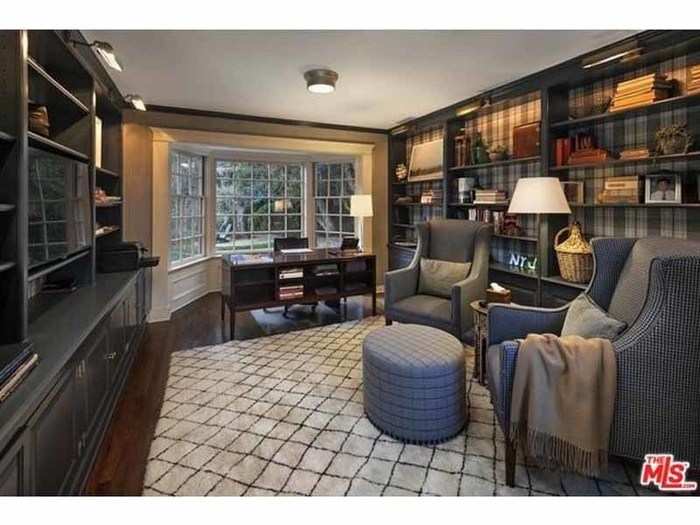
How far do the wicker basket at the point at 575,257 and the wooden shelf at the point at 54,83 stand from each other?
3544 millimetres

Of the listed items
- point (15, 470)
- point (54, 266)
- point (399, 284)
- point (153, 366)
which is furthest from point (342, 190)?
point (15, 470)

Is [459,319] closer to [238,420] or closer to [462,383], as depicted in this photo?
[462,383]

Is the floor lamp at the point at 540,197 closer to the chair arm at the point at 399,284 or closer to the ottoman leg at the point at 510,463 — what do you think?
the chair arm at the point at 399,284

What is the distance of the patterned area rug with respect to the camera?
187cm

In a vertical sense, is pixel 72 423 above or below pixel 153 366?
above

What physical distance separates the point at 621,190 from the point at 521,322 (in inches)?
59.9

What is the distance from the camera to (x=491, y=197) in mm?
4375

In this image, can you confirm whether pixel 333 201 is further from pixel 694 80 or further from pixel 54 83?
pixel 694 80

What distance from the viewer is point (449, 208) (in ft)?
16.3

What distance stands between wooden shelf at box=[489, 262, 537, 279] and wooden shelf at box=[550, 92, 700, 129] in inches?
50.4

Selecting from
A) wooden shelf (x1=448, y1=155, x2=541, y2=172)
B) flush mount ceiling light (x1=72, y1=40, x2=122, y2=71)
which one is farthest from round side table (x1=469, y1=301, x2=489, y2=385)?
flush mount ceiling light (x1=72, y1=40, x2=122, y2=71)

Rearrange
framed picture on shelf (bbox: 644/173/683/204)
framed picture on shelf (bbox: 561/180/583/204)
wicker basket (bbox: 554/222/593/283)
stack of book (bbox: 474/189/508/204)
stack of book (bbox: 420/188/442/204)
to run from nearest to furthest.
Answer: framed picture on shelf (bbox: 644/173/683/204) → wicker basket (bbox: 554/222/593/283) → framed picture on shelf (bbox: 561/180/583/204) → stack of book (bbox: 474/189/508/204) → stack of book (bbox: 420/188/442/204)

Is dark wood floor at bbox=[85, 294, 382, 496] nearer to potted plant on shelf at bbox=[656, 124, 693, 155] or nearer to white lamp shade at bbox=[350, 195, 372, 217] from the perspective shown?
white lamp shade at bbox=[350, 195, 372, 217]

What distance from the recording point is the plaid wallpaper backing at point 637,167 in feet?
9.34
